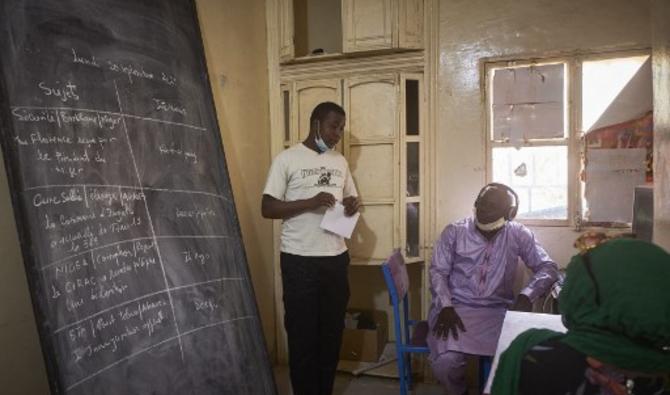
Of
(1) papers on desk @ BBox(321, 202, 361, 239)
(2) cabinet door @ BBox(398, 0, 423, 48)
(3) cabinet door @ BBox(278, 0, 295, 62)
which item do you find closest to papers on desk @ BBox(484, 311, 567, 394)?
(1) papers on desk @ BBox(321, 202, 361, 239)

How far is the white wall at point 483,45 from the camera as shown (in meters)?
2.76

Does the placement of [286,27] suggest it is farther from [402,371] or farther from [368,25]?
[402,371]

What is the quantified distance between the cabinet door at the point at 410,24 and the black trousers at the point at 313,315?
144 cm

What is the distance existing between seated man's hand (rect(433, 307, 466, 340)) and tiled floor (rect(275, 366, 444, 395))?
83 cm

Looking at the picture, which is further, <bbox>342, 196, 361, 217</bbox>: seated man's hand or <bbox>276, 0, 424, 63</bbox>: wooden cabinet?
<bbox>276, 0, 424, 63</bbox>: wooden cabinet

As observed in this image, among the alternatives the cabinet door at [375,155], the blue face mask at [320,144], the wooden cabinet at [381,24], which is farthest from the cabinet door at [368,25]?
the blue face mask at [320,144]

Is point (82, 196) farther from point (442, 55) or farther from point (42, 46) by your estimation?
point (442, 55)

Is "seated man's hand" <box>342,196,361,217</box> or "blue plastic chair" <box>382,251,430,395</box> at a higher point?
"seated man's hand" <box>342,196,361,217</box>

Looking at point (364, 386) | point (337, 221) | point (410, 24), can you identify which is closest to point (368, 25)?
point (410, 24)

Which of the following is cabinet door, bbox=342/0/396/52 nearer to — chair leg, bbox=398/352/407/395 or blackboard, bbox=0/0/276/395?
blackboard, bbox=0/0/276/395

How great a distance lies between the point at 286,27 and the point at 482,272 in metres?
2.07

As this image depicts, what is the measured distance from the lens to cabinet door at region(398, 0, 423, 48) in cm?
305

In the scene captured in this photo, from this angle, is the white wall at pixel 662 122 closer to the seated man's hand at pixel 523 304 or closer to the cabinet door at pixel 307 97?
the seated man's hand at pixel 523 304

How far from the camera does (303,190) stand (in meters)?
2.58
